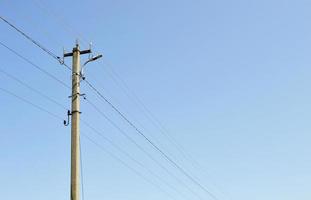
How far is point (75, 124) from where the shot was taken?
17.9 meters

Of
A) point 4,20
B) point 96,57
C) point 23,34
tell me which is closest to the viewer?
point 4,20

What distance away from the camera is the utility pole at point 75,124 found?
55.2 feet

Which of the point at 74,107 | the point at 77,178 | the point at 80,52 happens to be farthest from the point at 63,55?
the point at 77,178

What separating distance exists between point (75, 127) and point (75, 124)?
0.48ft

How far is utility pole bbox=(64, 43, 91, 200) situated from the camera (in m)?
16.8

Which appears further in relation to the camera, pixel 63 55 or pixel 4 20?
pixel 63 55

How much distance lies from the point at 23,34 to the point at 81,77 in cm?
281

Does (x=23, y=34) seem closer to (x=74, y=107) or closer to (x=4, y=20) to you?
(x=4, y=20)

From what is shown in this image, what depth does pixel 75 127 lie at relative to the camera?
58.3 feet

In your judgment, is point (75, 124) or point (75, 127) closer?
point (75, 127)

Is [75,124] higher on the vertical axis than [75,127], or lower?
higher

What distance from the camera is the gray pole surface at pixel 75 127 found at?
1681 centimetres

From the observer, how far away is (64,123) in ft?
61.7

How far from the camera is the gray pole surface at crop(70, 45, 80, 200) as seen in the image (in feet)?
55.2
